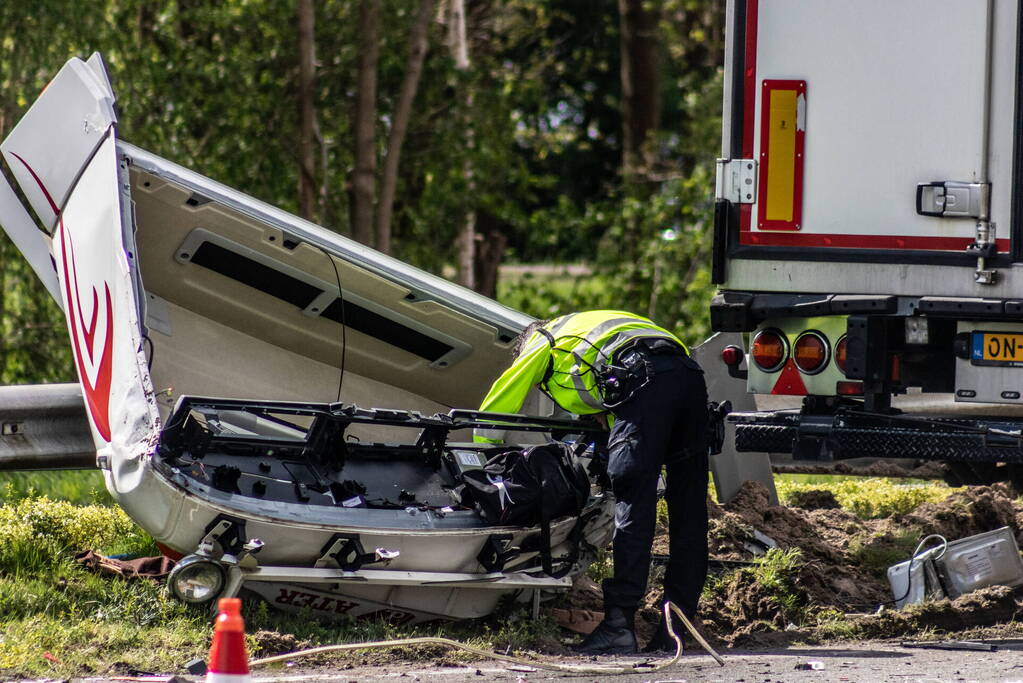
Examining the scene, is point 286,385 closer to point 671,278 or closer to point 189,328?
point 189,328

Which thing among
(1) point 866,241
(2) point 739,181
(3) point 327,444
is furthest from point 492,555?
(1) point 866,241

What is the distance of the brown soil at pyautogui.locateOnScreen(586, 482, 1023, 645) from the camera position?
18.4 ft

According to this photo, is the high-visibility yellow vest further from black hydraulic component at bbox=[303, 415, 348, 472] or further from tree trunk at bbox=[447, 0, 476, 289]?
tree trunk at bbox=[447, 0, 476, 289]

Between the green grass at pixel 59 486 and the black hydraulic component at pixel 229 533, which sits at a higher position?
the black hydraulic component at pixel 229 533

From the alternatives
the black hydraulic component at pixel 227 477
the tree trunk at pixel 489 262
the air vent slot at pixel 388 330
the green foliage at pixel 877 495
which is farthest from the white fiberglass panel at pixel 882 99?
the tree trunk at pixel 489 262

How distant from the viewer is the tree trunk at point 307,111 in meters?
11.2

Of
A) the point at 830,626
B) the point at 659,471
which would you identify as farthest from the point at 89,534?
the point at 830,626

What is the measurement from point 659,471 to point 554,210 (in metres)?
10.1

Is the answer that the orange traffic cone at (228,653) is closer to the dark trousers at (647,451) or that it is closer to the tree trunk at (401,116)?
the dark trousers at (647,451)

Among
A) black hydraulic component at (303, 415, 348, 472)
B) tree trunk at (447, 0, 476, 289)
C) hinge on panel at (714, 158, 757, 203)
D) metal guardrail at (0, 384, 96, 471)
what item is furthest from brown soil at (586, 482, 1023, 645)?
tree trunk at (447, 0, 476, 289)

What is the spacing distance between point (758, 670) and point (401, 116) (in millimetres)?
7814

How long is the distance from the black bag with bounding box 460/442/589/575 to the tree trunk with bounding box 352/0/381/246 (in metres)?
6.20

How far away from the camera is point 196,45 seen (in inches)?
460

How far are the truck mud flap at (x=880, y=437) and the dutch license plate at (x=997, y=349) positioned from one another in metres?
0.25
